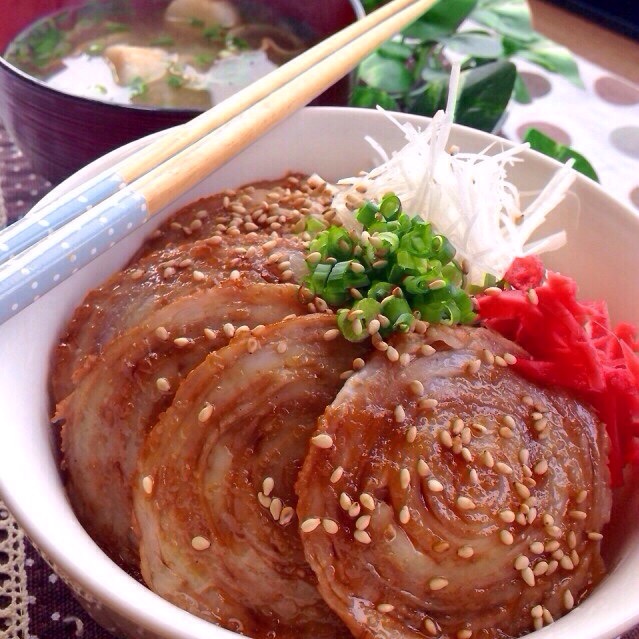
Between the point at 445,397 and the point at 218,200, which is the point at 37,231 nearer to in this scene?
the point at 218,200

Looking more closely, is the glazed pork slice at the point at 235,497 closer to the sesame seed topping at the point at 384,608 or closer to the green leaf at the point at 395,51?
the sesame seed topping at the point at 384,608

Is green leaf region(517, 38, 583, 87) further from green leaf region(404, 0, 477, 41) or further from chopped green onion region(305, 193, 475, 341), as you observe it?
chopped green onion region(305, 193, 475, 341)

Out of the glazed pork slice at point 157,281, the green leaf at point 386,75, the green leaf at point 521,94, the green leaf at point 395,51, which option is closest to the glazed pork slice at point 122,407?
the glazed pork slice at point 157,281

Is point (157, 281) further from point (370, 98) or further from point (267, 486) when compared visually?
point (370, 98)

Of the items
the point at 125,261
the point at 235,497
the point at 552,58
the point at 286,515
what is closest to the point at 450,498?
the point at 286,515

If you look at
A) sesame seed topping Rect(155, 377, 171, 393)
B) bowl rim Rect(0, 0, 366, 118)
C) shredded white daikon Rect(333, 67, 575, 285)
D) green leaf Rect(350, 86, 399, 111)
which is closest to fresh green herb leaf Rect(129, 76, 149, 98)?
bowl rim Rect(0, 0, 366, 118)

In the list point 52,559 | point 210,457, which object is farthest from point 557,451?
point 52,559
